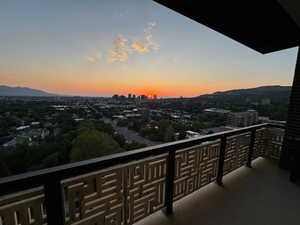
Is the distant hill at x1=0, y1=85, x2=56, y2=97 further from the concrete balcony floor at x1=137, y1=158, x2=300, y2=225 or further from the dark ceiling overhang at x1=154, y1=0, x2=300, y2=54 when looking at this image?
the concrete balcony floor at x1=137, y1=158, x2=300, y2=225

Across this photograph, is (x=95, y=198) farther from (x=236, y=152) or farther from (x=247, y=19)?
(x=247, y=19)

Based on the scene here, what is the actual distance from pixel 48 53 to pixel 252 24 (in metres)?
7.44

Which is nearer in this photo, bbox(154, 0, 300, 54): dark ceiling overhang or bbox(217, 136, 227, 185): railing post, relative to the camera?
bbox(154, 0, 300, 54): dark ceiling overhang

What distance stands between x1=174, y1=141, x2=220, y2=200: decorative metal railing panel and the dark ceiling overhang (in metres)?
1.68

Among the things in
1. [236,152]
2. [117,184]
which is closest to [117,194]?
[117,184]

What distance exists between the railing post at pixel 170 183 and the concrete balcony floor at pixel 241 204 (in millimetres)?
91

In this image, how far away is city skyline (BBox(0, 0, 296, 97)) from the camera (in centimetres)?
379

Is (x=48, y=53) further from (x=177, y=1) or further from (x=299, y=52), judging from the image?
(x=299, y=52)

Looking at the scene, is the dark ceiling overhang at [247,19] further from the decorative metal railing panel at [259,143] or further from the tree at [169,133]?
the tree at [169,133]

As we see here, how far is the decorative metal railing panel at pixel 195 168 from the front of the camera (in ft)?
5.83

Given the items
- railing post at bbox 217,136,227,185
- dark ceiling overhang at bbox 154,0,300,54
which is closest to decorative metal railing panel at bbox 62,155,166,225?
railing post at bbox 217,136,227,185

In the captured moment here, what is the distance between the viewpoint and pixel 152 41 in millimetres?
4766

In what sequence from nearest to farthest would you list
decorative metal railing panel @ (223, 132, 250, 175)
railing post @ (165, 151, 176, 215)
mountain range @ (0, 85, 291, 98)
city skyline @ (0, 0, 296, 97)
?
railing post @ (165, 151, 176, 215)
decorative metal railing panel @ (223, 132, 250, 175)
city skyline @ (0, 0, 296, 97)
mountain range @ (0, 85, 291, 98)

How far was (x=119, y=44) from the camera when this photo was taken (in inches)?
211
